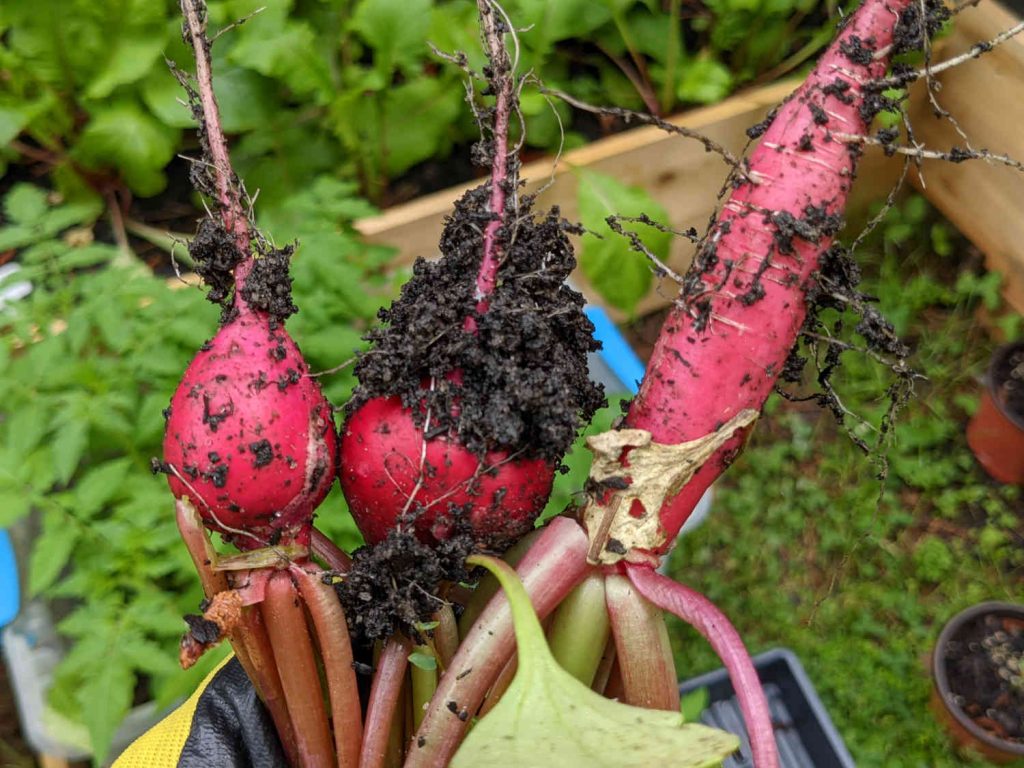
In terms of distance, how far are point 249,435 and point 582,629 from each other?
394mm

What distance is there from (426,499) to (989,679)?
1.57 meters

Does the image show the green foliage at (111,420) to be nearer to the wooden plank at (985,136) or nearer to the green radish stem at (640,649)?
the green radish stem at (640,649)

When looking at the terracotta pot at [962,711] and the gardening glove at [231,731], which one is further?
the terracotta pot at [962,711]

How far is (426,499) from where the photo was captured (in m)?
0.92

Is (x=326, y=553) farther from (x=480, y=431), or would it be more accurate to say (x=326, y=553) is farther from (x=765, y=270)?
(x=765, y=270)

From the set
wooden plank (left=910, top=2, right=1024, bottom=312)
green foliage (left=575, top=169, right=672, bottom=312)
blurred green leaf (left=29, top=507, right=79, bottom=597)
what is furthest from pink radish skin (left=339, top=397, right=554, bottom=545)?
wooden plank (left=910, top=2, right=1024, bottom=312)

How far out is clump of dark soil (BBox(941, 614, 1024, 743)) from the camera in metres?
1.87

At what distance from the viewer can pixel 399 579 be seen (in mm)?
907

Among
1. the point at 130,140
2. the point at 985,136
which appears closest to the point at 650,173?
the point at 985,136

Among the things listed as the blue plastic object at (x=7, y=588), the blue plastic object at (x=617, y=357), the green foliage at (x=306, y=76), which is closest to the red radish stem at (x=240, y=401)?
the blue plastic object at (x=7, y=588)

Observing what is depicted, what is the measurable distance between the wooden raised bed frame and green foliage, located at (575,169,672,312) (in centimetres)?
8

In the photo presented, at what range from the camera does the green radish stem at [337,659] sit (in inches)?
35.6

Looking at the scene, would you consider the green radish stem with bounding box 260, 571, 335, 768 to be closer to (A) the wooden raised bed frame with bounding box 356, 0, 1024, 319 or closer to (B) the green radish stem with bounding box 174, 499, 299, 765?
(B) the green radish stem with bounding box 174, 499, 299, 765

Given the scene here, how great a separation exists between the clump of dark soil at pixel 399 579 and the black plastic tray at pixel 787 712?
975 mm
